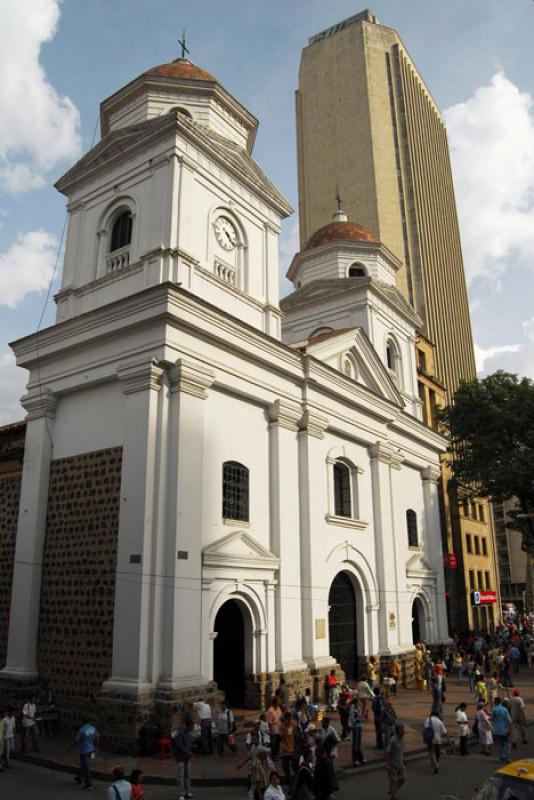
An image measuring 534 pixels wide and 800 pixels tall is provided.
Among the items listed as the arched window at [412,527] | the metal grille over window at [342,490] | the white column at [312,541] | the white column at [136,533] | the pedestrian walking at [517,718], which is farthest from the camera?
the arched window at [412,527]

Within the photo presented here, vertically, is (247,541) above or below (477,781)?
above

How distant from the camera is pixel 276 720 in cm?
1248

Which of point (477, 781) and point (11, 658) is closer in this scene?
point (477, 781)

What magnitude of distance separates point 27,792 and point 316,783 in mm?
5498

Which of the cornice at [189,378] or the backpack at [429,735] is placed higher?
the cornice at [189,378]

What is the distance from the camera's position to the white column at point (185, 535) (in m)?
14.1

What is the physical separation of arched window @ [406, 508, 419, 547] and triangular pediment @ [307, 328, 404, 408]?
15.4ft

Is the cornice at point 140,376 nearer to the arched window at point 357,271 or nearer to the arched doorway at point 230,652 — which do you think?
the arched doorway at point 230,652

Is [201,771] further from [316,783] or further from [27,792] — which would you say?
[316,783]

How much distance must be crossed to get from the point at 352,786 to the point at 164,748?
380 centimetres

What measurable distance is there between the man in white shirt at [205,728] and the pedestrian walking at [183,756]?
2.39m

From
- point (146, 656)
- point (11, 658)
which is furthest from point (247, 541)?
point (11, 658)

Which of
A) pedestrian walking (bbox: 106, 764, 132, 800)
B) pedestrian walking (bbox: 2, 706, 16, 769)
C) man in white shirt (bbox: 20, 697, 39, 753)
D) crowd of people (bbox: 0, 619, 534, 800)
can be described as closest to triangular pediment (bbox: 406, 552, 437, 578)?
crowd of people (bbox: 0, 619, 534, 800)

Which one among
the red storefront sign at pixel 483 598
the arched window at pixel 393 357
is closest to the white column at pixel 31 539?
the arched window at pixel 393 357
